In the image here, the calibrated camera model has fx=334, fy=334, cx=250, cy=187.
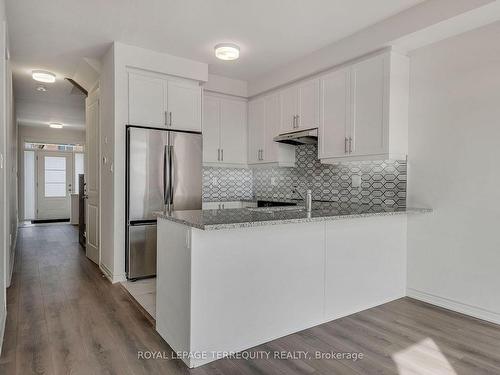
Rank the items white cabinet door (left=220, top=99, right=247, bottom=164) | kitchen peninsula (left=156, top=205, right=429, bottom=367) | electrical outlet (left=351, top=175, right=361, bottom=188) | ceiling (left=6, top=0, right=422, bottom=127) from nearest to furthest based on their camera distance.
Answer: kitchen peninsula (left=156, top=205, right=429, bottom=367) < ceiling (left=6, top=0, right=422, bottom=127) < electrical outlet (left=351, top=175, right=361, bottom=188) < white cabinet door (left=220, top=99, right=247, bottom=164)

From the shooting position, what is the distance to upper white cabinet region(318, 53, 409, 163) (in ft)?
10.2

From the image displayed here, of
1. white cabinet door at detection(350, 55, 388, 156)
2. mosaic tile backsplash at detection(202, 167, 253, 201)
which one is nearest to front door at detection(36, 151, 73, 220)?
mosaic tile backsplash at detection(202, 167, 253, 201)

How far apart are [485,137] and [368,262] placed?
4.59 feet

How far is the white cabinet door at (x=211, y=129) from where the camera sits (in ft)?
15.5

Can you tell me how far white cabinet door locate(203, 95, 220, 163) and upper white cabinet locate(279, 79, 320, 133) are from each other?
98 cm

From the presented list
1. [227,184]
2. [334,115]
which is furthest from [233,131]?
[334,115]

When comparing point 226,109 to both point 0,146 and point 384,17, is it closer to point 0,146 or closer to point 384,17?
point 384,17

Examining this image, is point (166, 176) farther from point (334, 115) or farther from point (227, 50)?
point (334, 115)

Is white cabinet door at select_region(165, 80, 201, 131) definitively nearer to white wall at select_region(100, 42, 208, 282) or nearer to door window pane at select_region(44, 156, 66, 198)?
white wall at select_region(100, 42, 208, 282)

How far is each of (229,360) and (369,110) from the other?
253cm

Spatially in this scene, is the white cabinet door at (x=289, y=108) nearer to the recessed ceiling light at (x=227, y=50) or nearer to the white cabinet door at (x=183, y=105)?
the recessed ceiling light at (x=227, y=50)

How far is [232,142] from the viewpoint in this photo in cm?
492

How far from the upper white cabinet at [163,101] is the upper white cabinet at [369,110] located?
1.65 m

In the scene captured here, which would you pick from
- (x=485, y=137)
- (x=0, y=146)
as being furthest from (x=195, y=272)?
(x=485, y=137)
